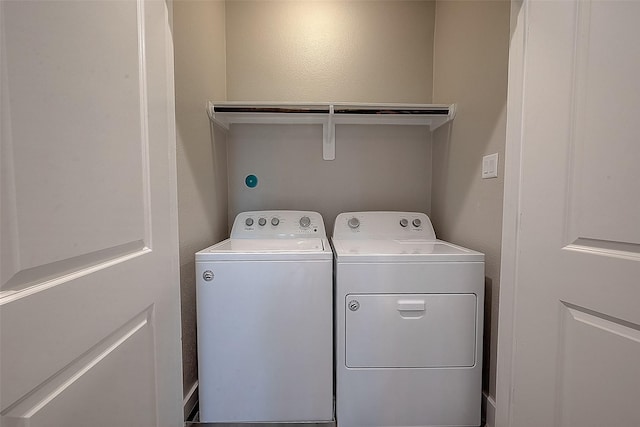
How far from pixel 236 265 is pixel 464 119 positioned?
1475mm

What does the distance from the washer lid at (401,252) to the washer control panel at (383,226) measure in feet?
0.62

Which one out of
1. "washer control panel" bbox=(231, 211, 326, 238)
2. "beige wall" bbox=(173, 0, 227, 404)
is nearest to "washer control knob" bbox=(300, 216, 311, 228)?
"washer control panel" bbox=(231, 211, 326, 238)

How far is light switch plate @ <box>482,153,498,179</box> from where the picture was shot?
1.22 metres

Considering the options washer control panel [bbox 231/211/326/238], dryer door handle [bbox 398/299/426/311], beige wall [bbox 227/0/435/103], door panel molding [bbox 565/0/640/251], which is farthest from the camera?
beige wall [bbox 227/0/435/103]

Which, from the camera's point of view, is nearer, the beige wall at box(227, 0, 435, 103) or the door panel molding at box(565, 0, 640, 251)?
the door panel molding at box(565, 0, 640, 251)

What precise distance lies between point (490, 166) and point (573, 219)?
0.55 meters

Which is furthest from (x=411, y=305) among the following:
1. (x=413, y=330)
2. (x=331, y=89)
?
(x=331, y=89)

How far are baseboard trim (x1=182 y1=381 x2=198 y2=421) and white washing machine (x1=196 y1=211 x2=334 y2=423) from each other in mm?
101

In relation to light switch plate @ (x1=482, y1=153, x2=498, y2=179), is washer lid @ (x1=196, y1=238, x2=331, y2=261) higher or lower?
lower

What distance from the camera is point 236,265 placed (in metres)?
1.21

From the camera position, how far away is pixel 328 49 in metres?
1.87

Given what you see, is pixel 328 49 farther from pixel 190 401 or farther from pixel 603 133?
pixel 190 401

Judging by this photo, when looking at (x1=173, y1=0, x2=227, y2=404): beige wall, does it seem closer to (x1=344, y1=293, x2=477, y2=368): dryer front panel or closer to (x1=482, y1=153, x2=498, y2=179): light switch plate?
(x1=344, y1=293, x2=477, y2=368): dryer front panel

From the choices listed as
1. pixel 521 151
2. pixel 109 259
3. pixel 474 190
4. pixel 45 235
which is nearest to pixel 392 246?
pixel 474 190
